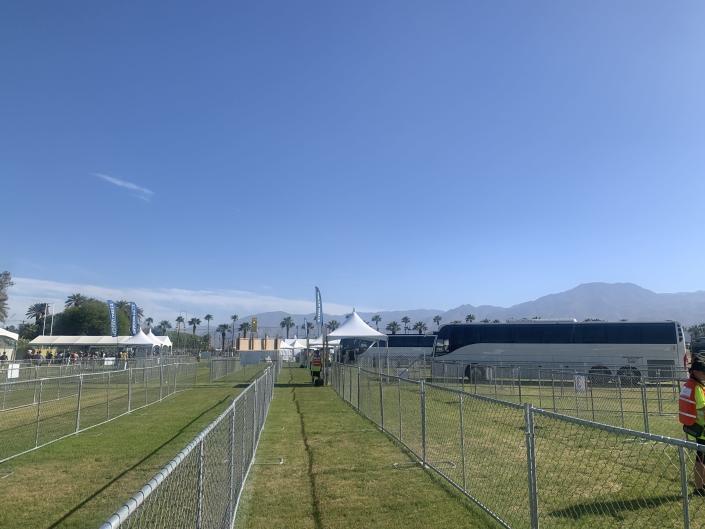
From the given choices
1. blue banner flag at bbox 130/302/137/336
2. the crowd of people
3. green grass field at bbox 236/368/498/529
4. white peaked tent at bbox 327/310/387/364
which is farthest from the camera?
blue banner flag at bbox 130/302/137/336

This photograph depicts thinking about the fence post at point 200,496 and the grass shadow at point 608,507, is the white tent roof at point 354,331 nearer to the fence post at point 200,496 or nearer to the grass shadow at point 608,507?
the grass shadow at point 608,507

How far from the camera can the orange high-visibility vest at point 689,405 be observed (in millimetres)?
6844

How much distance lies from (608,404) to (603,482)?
1204 centimetres

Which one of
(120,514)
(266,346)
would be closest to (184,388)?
(120,514)

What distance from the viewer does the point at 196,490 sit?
402 centimetres

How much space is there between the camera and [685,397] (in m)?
6.98

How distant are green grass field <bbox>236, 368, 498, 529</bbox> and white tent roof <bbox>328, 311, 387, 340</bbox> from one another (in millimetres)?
19067

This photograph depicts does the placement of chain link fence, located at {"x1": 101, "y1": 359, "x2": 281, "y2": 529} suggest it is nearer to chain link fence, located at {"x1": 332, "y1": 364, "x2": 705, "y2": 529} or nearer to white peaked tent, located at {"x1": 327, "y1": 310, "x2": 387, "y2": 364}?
chain link fence, located at {"x1": 332, "y1": 364, "x2": 705, "y2": 529}

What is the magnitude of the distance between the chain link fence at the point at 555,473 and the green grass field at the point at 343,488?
15.0 inches

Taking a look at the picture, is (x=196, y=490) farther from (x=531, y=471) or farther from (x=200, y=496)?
(x=531, y=471)

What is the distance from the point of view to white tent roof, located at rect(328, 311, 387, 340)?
31469 millimetres

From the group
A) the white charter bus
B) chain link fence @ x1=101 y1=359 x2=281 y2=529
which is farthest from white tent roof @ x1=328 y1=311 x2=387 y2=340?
chain link fence @ x1=101 y1=359 x2=281 y2=529

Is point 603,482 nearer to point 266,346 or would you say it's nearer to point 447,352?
point 447,352

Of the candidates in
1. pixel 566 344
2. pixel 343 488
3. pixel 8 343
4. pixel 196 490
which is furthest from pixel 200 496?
pixel 8 343
